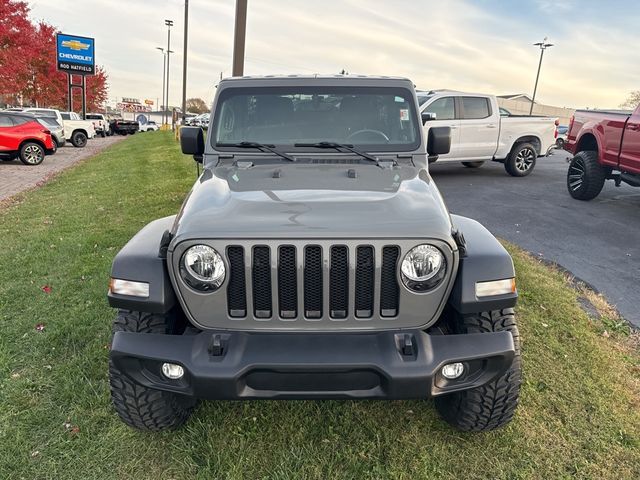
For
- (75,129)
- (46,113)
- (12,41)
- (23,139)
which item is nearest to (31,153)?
(23,139)

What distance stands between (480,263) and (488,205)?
667 cm

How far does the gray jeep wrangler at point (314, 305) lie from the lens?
2168 millimetres

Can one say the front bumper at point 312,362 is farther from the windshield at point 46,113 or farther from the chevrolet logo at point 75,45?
the chevrolet logo at point 75,45

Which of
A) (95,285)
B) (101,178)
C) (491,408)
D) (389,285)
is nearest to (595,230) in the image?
(491,408)

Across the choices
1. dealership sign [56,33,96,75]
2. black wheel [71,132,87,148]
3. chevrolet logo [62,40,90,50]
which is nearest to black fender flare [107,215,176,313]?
black wheel [71,132,87,148]

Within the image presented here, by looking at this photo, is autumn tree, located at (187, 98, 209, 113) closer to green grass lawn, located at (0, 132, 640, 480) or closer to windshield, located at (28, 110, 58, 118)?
windshield, located at (28, 110, 58, 118)

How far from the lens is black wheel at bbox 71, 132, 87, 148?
24.2 meters

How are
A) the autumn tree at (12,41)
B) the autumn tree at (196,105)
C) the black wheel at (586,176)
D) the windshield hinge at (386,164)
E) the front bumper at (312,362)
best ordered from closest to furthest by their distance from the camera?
the front bumper at (312,362)
the windshield hinge at (386,164)
the black wheel at (586,176)
the autumn tree at (12,41)
the autumn tree at (196,105)

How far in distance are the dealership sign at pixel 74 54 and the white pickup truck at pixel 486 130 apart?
2929 cm

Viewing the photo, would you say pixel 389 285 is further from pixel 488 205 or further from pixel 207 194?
pixel 488 205

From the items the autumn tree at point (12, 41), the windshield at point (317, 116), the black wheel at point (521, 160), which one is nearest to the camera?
the windshield at point (317, 116)

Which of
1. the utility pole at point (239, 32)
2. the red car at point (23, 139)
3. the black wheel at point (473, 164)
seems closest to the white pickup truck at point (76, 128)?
the red car at point (23, 139)

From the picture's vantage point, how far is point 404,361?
2143 millimetres

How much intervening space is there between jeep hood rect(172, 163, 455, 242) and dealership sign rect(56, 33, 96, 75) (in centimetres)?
3511
